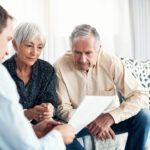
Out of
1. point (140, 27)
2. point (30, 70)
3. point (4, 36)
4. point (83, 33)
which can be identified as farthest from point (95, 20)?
point (4, 36)

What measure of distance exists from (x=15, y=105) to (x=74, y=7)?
2.15 m

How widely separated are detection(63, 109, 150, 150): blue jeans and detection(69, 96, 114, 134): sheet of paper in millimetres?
337

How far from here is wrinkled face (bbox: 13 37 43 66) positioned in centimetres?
164

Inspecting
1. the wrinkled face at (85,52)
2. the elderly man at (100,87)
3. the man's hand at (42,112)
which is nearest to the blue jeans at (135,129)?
the elderly man at (100,87)

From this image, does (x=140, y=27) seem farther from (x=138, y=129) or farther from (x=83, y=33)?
(x=138, y=129)

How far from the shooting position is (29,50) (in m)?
1.65

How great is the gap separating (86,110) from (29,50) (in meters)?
0.66

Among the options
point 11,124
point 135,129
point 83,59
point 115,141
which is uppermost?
point 83,59

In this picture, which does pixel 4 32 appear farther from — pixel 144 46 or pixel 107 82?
pixel 144 46

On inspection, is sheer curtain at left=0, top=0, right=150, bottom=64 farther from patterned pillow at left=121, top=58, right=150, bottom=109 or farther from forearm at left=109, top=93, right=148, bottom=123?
forearm at left=109, top=93, right=148, bottom=123

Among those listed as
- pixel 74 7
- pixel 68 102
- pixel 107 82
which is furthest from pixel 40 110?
pixel 74 7

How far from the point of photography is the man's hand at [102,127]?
1.61m

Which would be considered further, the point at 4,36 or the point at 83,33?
the point at 83,33

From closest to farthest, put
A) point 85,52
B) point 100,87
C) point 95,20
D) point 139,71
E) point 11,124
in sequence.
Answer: point 11,124 → point 85,52 → point 100,87 → point 139,71 → point 95,20
